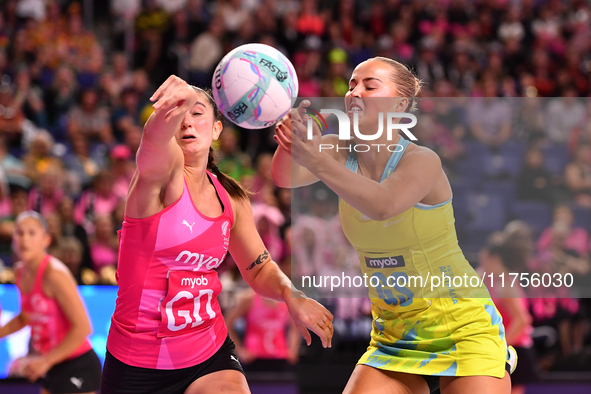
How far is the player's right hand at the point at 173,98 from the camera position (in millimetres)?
2733

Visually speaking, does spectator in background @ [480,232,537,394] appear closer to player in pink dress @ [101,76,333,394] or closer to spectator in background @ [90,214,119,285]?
player in pink dress @ [101,76,333,394]

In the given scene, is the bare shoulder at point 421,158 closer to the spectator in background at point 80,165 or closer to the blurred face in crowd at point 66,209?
the blurred face in crowd at point 66,209

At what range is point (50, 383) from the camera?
4.77 metres

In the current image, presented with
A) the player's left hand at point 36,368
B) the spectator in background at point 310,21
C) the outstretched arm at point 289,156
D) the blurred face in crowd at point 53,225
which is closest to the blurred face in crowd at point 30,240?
the player's left hand at point 36,368

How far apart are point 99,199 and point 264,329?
290cm

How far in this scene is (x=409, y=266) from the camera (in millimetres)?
3346

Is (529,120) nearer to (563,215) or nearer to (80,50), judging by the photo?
(563,215)

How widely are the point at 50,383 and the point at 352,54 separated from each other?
8577 millimetres

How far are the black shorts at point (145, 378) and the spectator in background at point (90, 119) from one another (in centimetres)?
669

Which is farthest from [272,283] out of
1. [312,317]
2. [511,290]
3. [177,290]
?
[511,290]

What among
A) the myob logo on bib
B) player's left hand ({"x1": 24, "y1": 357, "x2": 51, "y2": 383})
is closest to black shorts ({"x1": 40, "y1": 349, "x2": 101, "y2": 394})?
player's left hand ({"x1": 24, "y1": 357, "x2": 51, "y2": 383})

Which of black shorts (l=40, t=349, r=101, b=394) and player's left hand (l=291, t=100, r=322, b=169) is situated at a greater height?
player's left hand (l=291, t=100, r=322, b=169)

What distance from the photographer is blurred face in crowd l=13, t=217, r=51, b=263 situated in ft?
16.0

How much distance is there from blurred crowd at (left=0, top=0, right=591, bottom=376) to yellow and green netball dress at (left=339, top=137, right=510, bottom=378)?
0.50m
